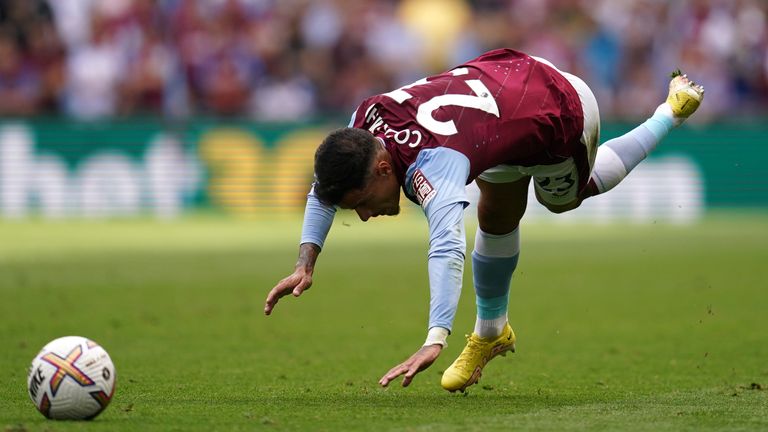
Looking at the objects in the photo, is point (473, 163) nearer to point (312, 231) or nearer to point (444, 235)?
point (444, 235)

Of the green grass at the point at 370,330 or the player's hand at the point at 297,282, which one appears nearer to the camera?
the green grass at the point at 370,330

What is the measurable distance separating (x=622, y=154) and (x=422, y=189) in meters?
2.03

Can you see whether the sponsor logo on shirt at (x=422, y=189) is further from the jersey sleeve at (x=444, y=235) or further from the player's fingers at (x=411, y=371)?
the player's fingers at (x=411, y=371)

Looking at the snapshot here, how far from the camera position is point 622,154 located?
25.9ft

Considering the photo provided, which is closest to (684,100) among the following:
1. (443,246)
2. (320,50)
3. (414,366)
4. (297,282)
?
(443,246)

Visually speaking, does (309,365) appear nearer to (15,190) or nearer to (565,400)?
(565,400)

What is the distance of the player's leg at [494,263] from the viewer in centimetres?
775

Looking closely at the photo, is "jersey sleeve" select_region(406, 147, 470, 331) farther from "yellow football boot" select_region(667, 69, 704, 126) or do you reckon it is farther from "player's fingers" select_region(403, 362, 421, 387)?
"yellow football boot" select_region(667, 69, 704, 126)

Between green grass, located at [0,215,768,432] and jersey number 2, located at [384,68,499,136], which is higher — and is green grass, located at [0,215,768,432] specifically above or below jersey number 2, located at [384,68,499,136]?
below

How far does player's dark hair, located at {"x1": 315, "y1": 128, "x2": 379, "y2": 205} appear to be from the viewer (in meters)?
6.36

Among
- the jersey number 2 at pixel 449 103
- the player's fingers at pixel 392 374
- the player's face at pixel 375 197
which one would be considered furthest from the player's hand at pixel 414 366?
the jersey number 2 at pixel 449 103

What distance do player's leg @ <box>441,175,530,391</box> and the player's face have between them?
126 cm

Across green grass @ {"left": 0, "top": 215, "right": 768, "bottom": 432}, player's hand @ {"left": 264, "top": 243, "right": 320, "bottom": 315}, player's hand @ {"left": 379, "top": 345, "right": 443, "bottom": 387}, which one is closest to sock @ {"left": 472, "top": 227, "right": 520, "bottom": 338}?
green grass @ {"left": 0, "top": 215, "right": 768, "bottom": 432}

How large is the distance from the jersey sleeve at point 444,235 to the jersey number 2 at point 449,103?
0.97 feet
